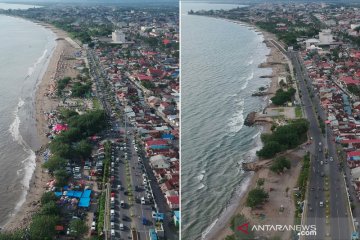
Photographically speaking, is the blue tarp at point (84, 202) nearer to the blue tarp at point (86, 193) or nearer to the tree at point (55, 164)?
the blue tarp at point (86, 193)

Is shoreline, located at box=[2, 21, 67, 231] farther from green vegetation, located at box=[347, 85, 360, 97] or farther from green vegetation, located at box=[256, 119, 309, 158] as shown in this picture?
green vegetation, located at box=[347, 85, 360, 97]

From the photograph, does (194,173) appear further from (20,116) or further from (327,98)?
(20,116)

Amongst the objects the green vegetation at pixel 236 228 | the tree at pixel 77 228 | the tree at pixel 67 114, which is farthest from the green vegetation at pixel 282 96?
the tree at pixel 67 114

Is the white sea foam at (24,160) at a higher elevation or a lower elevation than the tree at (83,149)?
lower

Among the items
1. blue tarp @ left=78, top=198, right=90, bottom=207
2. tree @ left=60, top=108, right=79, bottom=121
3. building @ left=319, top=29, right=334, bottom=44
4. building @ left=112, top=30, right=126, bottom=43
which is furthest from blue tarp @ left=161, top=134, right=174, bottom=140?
building @ left=112, top=30, right=126, bottom=43

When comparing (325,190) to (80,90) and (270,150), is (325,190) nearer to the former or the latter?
(270,150)

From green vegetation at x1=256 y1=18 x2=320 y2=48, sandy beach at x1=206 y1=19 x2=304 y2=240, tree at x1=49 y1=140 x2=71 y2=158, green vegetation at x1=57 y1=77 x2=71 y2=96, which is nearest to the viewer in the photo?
sandy beach at x1=206 y1=19 x2=304 y2=240
